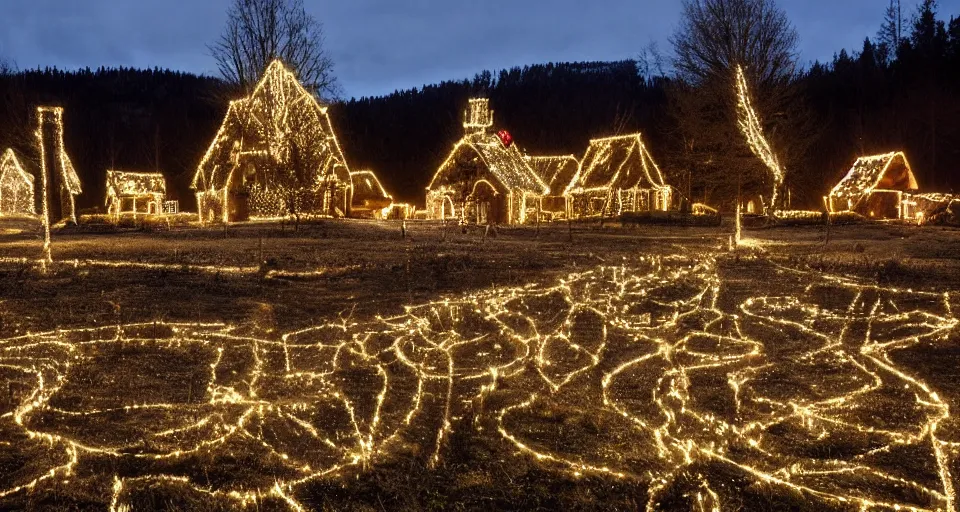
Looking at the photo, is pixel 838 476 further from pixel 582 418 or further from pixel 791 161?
pixel 791 161

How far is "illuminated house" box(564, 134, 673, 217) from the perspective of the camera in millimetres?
34531

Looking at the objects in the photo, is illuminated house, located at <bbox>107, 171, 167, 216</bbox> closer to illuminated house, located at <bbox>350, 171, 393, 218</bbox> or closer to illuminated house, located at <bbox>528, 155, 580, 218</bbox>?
illuminated house, located at <bbox>350, 171, 393, 218</bbox>

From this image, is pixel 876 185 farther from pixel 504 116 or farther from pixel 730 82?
pixel 504 116

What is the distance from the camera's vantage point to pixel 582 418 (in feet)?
14.6

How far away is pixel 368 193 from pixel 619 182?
15945mm

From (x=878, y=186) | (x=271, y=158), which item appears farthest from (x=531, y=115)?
(x=271, y=158)

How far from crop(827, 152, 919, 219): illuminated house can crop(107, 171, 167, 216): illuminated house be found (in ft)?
116

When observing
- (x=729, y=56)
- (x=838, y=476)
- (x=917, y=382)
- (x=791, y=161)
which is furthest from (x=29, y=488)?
(x=791, y=161)

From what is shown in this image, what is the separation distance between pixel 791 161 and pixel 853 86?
1853cm

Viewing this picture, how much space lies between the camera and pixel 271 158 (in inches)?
1051

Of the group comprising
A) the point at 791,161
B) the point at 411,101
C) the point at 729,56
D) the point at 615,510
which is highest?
the point at 411,101

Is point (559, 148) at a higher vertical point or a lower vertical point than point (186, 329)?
higher

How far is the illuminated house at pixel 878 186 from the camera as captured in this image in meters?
28.2

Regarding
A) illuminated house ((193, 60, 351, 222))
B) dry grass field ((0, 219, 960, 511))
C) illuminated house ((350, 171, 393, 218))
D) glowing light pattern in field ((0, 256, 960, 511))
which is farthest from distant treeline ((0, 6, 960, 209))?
glowing light pattern in field ((0, 256, 960, 511))
